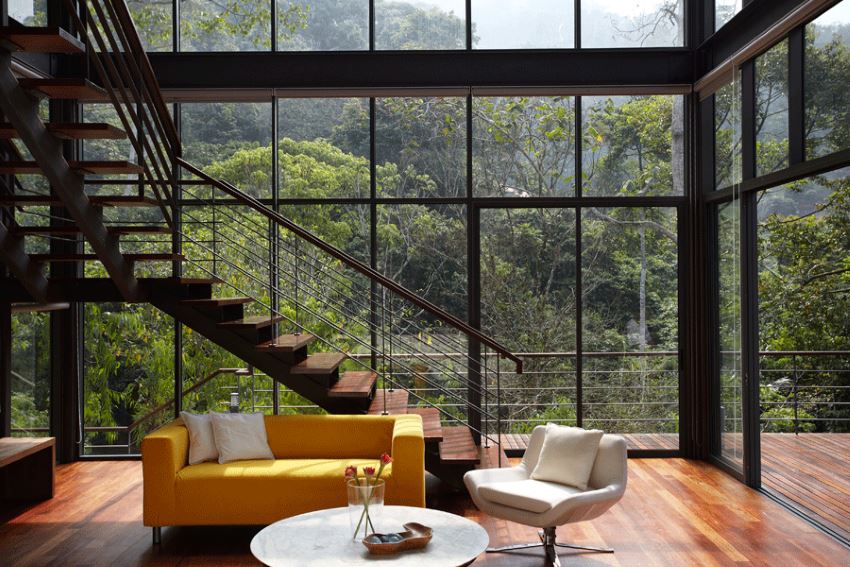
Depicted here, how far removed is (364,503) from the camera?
405cm

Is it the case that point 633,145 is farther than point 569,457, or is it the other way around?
point 633,145

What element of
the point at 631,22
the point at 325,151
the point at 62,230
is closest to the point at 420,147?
the point at 325,151

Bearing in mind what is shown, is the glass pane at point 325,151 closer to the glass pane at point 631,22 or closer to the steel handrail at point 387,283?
the steel handrail at point 387,283

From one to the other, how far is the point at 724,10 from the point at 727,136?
1.05 meters

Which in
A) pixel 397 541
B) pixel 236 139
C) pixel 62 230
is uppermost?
pixel 236 139

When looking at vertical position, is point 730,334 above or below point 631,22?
below

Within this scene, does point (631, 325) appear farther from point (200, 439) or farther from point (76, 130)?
point (76, 130)

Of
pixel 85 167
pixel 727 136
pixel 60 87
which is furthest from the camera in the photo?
pixel 727 136

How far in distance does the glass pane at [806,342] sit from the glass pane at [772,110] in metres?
0.23

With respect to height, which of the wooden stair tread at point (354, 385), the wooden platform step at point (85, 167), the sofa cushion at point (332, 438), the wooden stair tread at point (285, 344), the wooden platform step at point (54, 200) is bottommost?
the sofa cushion at point (332, 438)

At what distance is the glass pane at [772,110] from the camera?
5.88 meters

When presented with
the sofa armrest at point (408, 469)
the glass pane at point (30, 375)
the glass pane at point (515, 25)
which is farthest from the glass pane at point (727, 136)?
the glass pane at point (30, 375)

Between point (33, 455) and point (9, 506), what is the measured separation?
0.38 metres

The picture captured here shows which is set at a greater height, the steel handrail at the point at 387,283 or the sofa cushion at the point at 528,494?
the steel handrail at the point at 387,283
